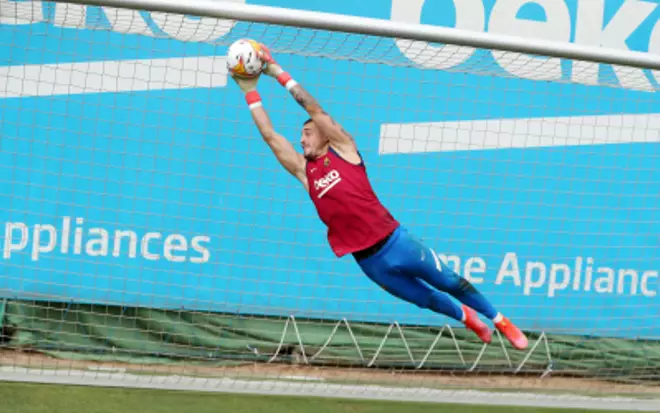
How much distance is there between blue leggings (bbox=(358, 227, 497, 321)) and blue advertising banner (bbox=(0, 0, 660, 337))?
128 centimetres

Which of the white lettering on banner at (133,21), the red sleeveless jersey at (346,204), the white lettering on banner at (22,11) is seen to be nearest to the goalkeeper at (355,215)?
the red sleeveless jersey at (346,204)

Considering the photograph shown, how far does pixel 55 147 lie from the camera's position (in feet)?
18.8

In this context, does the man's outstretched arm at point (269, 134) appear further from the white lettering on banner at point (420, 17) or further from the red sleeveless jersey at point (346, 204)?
the white lettering on banner at point (420, 17)

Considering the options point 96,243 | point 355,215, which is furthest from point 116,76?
point 355,215

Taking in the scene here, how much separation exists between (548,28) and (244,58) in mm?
2539

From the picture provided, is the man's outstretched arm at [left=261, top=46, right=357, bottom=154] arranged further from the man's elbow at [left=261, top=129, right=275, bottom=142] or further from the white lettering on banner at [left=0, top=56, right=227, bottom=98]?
the white lettering on banner at [left=0, top=56, right=227, bottom=98]

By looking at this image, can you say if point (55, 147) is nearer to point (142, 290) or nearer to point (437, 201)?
point (142, 290)

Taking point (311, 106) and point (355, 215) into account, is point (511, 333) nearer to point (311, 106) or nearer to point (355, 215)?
→ point (355, 215)

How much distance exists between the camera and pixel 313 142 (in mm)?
4609

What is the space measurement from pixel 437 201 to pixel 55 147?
2472 mm

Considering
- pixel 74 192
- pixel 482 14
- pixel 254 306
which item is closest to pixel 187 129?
pixel 74 192

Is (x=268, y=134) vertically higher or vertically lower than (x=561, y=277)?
higher

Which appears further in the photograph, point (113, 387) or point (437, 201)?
point (437, 201)

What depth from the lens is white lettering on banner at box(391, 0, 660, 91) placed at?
5809 millimetres
